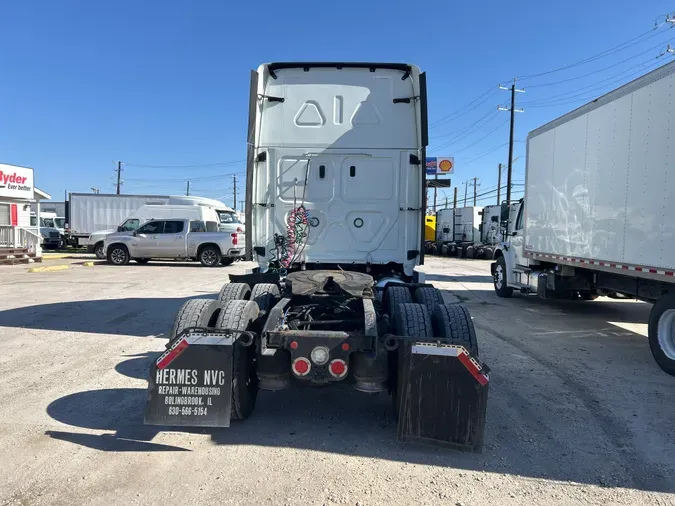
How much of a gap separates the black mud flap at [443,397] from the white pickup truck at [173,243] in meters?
16.6

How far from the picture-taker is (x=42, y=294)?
11.0m

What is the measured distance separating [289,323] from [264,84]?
3508 mm

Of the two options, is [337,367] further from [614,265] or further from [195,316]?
[614,265]

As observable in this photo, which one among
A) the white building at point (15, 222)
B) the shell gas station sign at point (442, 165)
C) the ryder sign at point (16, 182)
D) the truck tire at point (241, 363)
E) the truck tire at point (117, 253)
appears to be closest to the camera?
the truck tire at point (241, 363)

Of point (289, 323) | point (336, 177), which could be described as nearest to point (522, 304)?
point (336, 177)

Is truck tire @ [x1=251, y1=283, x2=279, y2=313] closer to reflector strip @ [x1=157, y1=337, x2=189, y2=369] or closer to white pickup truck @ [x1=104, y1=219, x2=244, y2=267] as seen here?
reflector strip @ [x1=157, y1=337, x2=189, y2=369]

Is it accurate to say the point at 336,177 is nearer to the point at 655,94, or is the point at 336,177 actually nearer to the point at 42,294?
the point at 655,94

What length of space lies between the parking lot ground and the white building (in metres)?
14.6

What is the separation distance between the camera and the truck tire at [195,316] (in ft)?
12.9

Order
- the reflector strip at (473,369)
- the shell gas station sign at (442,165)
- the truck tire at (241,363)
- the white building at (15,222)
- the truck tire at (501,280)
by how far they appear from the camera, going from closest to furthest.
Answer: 1. the reflector strip at (473,369)
2. the truck tire at (241,363)
3. the truck tire at (501,280)
4. the white building at (15,222)
5. the shell gas station sign at (442,165)

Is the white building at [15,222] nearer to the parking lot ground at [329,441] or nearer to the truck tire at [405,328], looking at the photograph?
the parking lot ground at [329,441]

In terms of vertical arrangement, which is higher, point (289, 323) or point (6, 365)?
point (289, 323)

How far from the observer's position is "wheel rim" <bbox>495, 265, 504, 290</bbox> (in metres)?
12.1

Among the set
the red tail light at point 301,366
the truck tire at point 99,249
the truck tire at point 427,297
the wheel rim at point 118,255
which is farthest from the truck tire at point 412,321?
the truck tire at point 99,249
